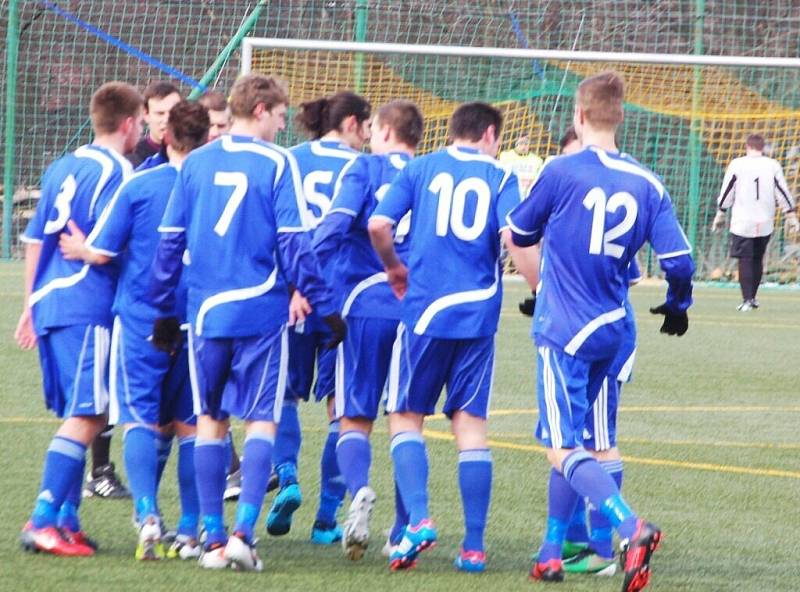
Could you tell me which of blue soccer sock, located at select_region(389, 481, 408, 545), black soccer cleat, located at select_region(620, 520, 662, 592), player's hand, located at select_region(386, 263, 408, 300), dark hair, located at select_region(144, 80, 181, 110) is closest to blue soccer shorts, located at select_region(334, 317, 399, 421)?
player's hand, located at select_region(386, 263, 408, 300)

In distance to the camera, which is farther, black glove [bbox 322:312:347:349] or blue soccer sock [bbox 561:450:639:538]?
black glove [bbox 322:312:347:349]

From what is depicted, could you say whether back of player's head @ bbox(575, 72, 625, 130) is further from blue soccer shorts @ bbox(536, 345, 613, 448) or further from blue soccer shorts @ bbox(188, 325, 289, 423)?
blue soccer shorts @ bbox(188, 325, 289, 423)

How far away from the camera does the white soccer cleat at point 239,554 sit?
19.5 ft

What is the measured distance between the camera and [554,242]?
5.97 metres

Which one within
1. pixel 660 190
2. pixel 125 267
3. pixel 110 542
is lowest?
pixel 110 542

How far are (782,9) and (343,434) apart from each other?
933 inches

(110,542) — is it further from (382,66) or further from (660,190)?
(382,66)

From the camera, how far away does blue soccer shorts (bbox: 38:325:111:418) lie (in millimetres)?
6301

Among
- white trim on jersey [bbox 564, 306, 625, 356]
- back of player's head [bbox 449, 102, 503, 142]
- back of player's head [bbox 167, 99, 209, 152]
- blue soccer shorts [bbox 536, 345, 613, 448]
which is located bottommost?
blue soccer shorts [bbox 536, 345, 613, 448]

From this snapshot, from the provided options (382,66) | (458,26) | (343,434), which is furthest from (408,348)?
(458,26)

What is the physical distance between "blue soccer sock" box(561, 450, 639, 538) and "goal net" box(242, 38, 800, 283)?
50.3 ft

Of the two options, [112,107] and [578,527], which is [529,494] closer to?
[578,527]

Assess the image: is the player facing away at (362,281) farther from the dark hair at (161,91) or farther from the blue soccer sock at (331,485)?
the dark hair at (161,91)

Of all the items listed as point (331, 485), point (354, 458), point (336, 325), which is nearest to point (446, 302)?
point (336, 325)
